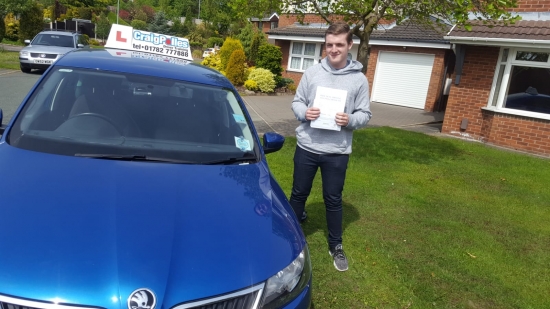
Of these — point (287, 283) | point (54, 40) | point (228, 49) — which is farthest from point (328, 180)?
point (228, 49)

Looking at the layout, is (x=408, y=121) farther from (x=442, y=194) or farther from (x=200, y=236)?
(x=200, y=236)

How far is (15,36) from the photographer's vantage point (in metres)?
35.5

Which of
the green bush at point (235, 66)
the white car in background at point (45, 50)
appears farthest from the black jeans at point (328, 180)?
the green bush at point (235, 66)

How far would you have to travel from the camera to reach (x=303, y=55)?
21.6 meters

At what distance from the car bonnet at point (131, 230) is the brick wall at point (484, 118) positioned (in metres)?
9.18

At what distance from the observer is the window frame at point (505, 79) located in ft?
32.4

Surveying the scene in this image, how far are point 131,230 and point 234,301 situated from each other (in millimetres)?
573

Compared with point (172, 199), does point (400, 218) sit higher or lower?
lower

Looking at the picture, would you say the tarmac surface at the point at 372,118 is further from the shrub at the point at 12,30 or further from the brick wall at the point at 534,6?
the shrub at the point at 12,30

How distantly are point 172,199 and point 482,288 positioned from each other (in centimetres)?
282

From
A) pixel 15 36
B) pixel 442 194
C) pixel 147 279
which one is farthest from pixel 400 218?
pixel 15 36

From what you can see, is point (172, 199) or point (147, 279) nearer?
point (147, 279)

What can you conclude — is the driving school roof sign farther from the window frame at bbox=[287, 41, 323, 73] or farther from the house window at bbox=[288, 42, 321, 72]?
the house window at bbox=[288, 42, 321, 72]

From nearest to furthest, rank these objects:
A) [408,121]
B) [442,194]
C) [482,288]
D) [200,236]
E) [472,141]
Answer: [200,236], [482,288], [442,194], [472,141], [408,121]
